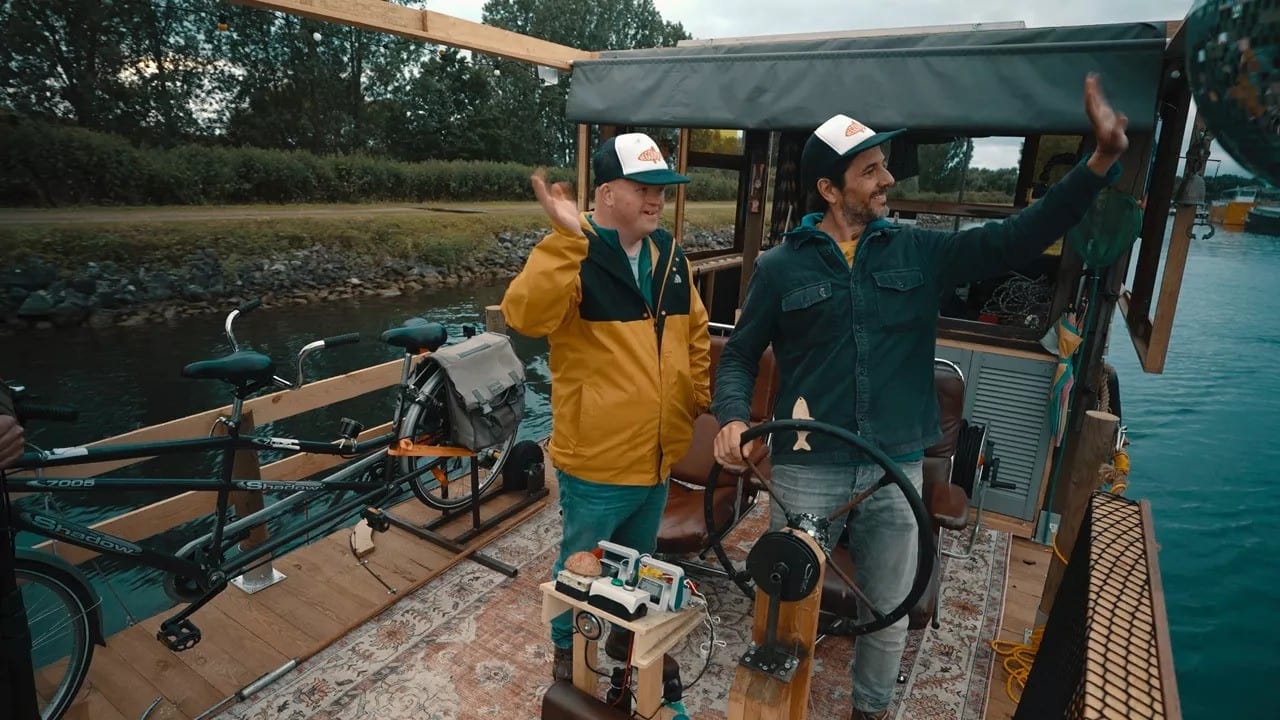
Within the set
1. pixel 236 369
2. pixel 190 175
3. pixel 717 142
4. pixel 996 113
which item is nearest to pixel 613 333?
pixel 236 369

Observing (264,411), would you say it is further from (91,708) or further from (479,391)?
(91,708)

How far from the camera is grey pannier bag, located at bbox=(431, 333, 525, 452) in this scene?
11.4ft

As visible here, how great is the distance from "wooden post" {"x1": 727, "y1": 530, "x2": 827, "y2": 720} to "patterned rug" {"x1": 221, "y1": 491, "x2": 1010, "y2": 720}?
109cm

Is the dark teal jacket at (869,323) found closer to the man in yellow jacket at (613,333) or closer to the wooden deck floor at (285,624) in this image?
the man in yellow jacket at (613,333)

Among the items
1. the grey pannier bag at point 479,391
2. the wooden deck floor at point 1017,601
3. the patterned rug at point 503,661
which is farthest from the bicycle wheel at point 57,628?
the wooden deck floor at point 1017,601

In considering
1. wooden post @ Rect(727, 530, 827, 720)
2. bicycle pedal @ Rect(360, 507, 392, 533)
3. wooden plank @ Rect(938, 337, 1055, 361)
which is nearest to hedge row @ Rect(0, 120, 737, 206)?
bicycle pedal @ Rect(360, 507, 392, 533)

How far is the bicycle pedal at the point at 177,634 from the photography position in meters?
2.67

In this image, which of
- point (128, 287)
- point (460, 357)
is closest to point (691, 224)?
point (128, 287)

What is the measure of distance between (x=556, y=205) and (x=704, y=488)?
194 cm

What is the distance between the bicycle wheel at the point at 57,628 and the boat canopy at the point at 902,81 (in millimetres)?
4263

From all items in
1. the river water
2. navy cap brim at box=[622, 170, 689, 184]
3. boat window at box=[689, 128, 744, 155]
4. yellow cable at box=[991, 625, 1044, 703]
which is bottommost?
the river water

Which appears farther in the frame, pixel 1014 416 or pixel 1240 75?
pixel 1014 416

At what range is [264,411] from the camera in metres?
3.33

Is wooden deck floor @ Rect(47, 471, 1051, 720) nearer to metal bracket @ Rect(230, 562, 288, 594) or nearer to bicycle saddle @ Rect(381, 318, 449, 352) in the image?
metal bracket @ Rect(230, 562, 288, 594)
